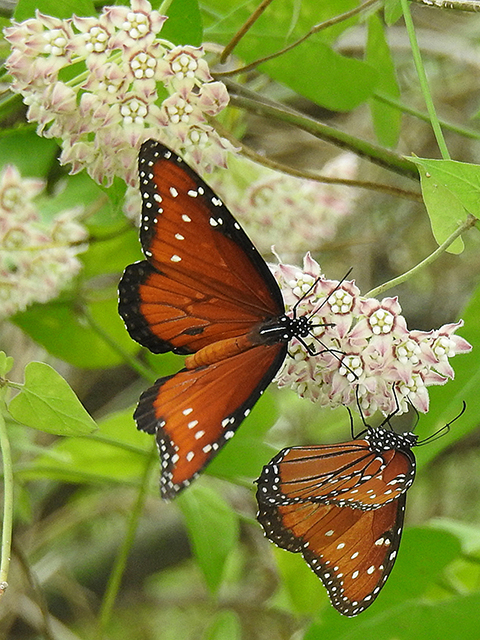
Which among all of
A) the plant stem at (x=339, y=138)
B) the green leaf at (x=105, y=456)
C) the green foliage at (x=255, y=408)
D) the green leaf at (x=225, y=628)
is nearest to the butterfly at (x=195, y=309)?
the green foliage at (x=255, y=408)

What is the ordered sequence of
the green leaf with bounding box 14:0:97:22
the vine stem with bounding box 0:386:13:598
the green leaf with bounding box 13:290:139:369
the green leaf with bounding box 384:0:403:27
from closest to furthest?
1. the vine stem with bounding box 0:386:13:598
2. the green leaf with bounding box 14:0:97:22
3. the green leaf with bounding box 384:0:403:27
4. the green leaf with bounding box 13:290:139:369

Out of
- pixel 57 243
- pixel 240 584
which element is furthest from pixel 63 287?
pixel 240 584

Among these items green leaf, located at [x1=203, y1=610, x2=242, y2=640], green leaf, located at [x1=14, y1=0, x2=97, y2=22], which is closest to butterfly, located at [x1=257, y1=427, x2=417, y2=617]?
green leaf, located at [x1=203, y1=610, x2=242, y2=640]

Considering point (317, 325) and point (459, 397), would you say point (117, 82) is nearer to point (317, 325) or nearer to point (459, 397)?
point (317, 325)

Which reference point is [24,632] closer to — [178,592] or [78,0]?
[178,592]

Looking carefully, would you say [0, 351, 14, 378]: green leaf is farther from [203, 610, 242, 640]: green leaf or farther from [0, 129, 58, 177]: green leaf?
[203, 610, 242, 640]: green leaf

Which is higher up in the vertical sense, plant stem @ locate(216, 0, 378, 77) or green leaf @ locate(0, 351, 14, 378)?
plant stem @ locate(216, 0, 378, 77)

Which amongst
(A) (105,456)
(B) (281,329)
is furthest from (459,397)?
(A) (105,456)
